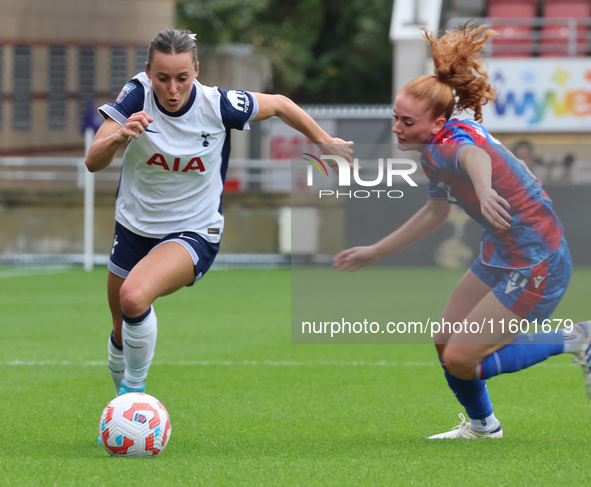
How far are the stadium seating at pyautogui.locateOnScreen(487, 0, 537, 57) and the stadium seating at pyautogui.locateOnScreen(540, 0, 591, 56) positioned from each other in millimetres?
283

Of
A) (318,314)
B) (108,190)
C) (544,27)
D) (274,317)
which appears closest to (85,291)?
(274,317)

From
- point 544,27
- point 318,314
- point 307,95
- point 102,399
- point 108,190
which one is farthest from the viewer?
point 307,95

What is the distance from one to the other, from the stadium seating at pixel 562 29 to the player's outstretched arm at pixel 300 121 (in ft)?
51.4

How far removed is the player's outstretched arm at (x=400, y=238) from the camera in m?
5.40

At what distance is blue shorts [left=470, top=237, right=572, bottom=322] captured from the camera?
5102 mm

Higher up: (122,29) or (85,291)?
(122,29)

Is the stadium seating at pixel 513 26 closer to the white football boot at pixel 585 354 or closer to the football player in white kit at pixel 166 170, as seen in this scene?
the football player in white kit at pixel 166 170

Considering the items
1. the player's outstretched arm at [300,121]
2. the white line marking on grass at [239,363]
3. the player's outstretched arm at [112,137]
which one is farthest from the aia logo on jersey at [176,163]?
the white line marking on grass at [239,363]

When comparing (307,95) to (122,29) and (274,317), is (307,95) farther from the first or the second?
(274,317)

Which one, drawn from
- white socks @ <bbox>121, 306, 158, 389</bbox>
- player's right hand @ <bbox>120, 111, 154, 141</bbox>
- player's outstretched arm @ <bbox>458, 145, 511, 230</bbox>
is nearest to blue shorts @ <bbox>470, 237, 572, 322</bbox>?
player's outstretched arm @ <bbox>458, 145, 511, 230</bbox>

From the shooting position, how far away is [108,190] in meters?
19.2

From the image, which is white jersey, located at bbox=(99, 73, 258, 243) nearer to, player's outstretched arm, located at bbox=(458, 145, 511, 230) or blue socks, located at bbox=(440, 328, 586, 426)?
player's outstretched arm, located at bbox=(458, 145, 511, 230)

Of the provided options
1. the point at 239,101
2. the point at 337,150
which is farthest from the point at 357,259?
the point at 239,101

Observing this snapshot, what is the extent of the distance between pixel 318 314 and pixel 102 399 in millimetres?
1707
